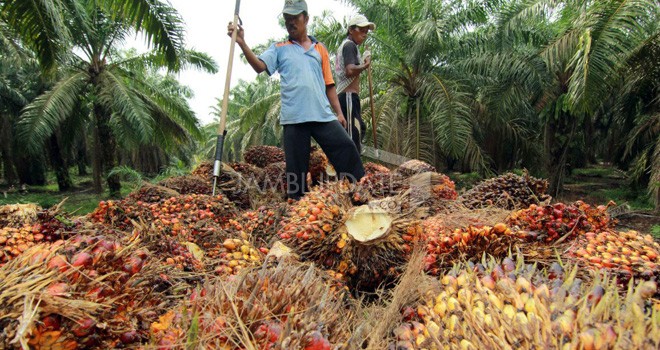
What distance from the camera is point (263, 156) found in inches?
212

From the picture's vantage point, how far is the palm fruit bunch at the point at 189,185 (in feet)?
13.1

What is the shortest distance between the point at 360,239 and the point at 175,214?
1.41 m

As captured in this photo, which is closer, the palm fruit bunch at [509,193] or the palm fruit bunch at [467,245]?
the palm fruit bunch at [467,245]

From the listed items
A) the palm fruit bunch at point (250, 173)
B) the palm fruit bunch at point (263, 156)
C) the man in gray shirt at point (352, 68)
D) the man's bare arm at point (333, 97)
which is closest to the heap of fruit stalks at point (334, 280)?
the man's bare arm at point (333, 97)

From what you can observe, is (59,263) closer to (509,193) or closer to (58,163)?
(509,193)

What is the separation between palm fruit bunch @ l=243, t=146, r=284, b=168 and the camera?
5.34 m

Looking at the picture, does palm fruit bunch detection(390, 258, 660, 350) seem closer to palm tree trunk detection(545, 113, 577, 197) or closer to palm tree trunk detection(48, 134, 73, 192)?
palm tree trunk detection(545, 113, 577, 197)

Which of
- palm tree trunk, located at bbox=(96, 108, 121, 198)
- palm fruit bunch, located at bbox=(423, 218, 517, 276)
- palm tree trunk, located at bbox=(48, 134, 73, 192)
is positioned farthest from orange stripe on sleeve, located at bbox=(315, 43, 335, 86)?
palm tree trunk, located at bbox=(48, 134, 73, 192)

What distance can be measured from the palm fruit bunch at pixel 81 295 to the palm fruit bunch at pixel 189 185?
2603 mm

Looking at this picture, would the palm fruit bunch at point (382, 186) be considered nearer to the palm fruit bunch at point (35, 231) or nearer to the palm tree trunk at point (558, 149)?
the palm fruit bunch at point (35, 231)

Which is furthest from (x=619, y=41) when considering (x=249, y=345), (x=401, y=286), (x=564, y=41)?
(x=249, y=345)

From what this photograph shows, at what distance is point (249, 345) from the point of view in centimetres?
101

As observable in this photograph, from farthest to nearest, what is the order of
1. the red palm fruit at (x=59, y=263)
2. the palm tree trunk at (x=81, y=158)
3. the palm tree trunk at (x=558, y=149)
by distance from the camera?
the palm tree trunk at (x=81, y=158)
the palm tree trunk at (x=558, y=149)
the red palm fruit at (x=59, y=263)

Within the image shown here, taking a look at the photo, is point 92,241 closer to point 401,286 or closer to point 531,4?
point 401,286
